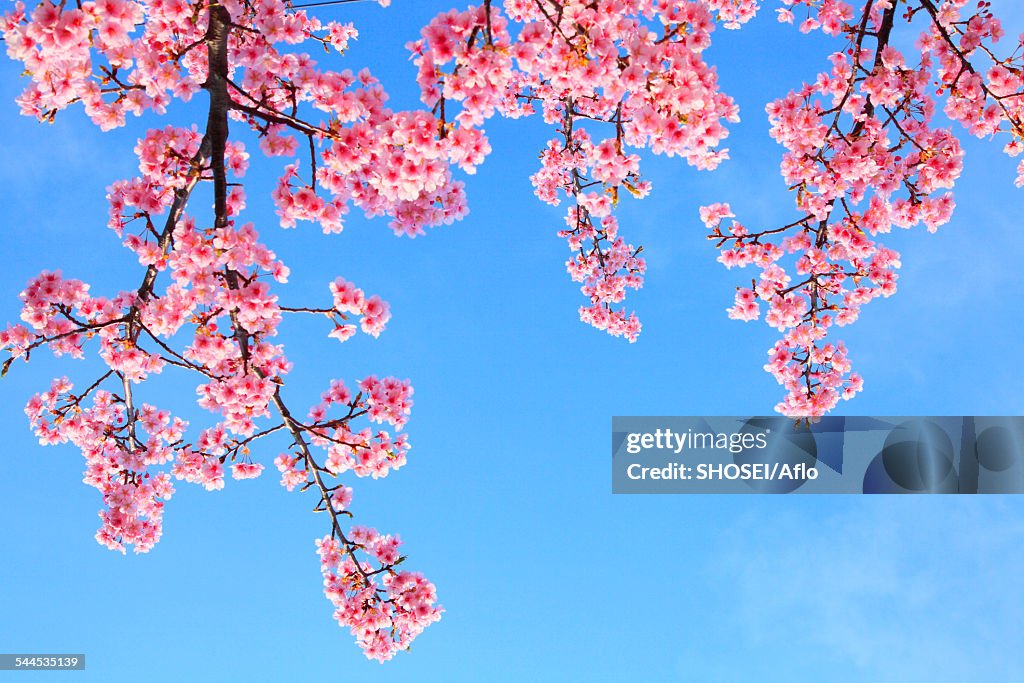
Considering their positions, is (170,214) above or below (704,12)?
below

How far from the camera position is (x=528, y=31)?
419 cm

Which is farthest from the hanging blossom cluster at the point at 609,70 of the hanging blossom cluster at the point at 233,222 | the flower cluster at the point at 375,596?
the flower cluster at the point at 375,596

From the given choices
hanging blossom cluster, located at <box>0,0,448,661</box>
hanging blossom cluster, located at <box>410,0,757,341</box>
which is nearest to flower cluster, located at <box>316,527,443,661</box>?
hanging blossom cluster, located at <box>0,0,448,661</box>

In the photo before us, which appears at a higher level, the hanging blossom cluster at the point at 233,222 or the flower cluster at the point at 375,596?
the hanging blossom cluster at the point at 233,222

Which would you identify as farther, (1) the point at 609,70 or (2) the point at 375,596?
(2) the point at 375,596

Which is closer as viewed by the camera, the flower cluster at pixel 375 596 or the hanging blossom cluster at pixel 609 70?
the hanging blossom cluster at pixel 609 70

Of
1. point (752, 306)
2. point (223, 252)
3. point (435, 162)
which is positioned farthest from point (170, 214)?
point (752, 306)

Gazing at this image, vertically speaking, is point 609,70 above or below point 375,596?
above

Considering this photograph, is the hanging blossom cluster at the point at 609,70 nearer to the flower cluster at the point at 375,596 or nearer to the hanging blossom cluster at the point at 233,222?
the hanging blossom cluster at the point at 233,222

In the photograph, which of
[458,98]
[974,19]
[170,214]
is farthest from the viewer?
[974,19]

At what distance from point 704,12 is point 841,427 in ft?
19.0

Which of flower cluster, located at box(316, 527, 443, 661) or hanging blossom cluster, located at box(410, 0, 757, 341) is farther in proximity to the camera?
flower cluster, located at box(316, 527, 443, 661)

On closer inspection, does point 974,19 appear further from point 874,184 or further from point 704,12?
point 704,12

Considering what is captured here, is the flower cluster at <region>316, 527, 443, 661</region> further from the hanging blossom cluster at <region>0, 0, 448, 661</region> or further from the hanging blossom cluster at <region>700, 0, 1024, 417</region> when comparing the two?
the hanging blossom cluster at <region>700, 0, 1024, 417</region>
